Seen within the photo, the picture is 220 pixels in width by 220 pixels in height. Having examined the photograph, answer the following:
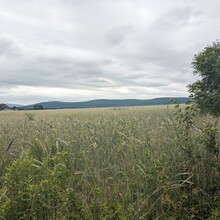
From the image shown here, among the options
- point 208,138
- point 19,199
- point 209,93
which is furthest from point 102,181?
point 209,93

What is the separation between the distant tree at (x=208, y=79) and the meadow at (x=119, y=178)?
11184mm

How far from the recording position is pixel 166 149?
14.5 ft

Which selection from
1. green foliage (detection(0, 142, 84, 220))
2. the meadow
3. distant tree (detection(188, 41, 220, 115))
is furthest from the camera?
distant tree (detection(188, 41, 220, 115))

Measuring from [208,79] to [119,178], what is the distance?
48.3 ft

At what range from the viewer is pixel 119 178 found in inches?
154

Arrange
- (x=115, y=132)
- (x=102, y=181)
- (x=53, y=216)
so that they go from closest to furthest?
(x=53, y=216)
(x=102, y=181)
(x=115, y=132)

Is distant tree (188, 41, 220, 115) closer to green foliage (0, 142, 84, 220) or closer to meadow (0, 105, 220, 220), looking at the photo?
meadow (0, 105, 220, 220)

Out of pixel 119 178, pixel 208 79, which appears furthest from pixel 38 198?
pixel 208 79

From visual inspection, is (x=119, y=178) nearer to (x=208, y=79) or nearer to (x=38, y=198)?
(x=38, y=198)

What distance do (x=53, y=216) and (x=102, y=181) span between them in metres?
1.12

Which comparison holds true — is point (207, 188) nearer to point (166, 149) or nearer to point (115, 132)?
point (166, 149)

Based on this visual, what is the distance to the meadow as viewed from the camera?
9.66 ft

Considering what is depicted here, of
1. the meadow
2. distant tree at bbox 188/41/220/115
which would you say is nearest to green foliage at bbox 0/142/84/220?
the meadow

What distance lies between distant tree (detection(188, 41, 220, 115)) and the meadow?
440 inches
